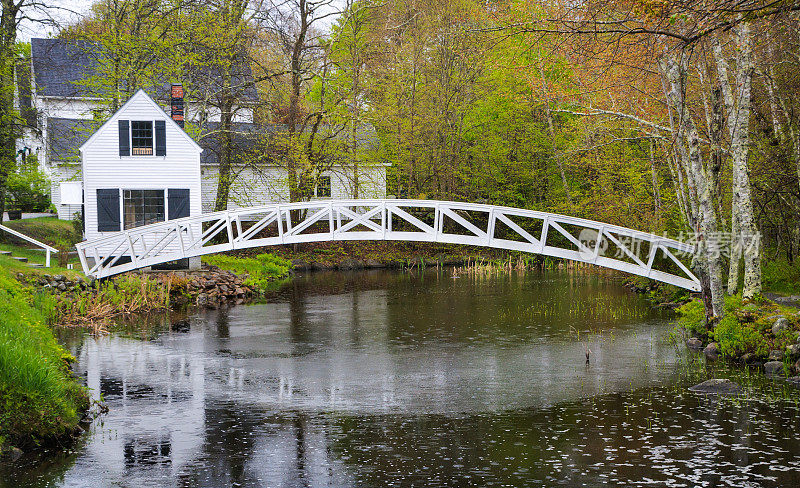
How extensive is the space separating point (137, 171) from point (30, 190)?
54.9 feet

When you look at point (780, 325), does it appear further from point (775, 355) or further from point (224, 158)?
point (224, 158)

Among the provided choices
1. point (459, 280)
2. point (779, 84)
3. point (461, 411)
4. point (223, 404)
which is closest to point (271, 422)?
point (223, 404)

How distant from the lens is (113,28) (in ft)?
114

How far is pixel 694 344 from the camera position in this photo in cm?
1788

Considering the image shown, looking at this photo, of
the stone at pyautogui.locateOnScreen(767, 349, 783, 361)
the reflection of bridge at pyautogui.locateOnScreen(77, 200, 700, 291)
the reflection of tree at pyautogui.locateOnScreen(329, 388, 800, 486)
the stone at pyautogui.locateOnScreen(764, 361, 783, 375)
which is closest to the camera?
the reflection of tree at pyautogui.locateOnScreen(329, 388, 800, 486)

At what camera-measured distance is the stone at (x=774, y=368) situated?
583 inches

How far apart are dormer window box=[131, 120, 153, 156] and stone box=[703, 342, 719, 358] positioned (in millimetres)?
19153

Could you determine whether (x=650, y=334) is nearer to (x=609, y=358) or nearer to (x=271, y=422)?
(x=609, y=358)

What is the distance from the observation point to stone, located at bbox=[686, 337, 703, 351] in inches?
697

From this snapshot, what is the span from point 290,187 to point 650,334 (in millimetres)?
22682

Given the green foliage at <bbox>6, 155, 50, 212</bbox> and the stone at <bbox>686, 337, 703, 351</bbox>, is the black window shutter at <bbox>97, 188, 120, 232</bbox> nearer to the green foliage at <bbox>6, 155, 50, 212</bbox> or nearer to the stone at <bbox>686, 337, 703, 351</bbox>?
the green foliage at <bbox>6, 155, 50, 212</bbox>

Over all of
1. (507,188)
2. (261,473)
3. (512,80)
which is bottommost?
(261,473)

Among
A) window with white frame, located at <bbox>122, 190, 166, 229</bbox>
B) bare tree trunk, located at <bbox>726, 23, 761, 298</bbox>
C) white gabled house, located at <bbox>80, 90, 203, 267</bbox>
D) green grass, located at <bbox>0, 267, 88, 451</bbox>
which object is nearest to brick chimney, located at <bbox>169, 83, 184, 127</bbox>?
white gabled house, located at <bbox>80, 90, 203, 267</bbox>

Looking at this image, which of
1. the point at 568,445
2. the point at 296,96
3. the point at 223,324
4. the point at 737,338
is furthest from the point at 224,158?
the point at 568,445
